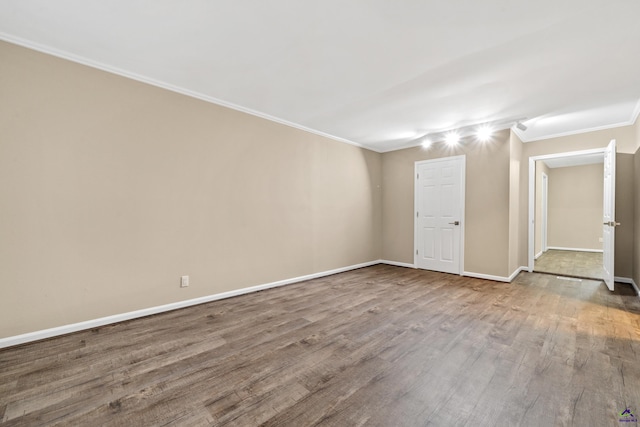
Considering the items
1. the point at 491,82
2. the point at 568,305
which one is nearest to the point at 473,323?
the point at 568,305

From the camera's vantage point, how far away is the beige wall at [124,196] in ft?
7.68

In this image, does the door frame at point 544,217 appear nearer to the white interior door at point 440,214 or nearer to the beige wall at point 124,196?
the white interior door at point 440,214

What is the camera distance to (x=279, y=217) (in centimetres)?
418

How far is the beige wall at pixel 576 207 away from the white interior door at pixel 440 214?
5287 millimetres

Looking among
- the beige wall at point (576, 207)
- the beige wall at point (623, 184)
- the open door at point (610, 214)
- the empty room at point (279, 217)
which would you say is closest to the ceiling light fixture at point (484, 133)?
the empty room at point (279, 217)

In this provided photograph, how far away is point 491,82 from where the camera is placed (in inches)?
114

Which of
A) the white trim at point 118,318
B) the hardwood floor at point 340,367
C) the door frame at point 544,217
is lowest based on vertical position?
the hardwood floor at point 340,367

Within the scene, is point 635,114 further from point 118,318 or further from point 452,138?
point 118,318

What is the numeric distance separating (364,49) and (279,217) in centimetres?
255

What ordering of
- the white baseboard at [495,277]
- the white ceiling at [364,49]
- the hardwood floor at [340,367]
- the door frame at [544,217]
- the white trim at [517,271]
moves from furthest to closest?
the door frame at [544,217] → the white trim at [517,271] → the white baseboard at [495,277] → the white ceiling at [364,49] → the hardwood floor at [340,367]

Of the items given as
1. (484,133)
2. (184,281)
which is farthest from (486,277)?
(184,281)

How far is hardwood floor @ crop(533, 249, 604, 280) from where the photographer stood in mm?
4972

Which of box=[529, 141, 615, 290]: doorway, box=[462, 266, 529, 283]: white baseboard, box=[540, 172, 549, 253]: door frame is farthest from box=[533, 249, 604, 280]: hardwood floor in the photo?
box=[462, 266, 529, 283]: white baseboard

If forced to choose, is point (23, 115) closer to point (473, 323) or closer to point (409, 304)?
point (409, 304)
